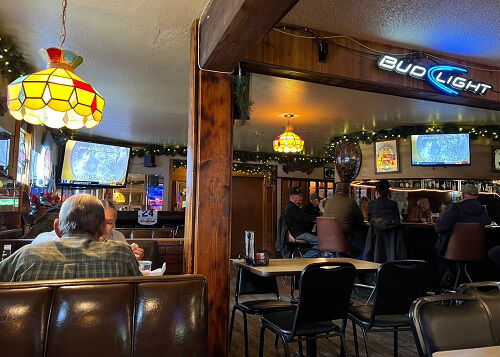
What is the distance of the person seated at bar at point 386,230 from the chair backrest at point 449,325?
3.75 metres

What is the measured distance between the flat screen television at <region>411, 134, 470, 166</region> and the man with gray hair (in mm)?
6539

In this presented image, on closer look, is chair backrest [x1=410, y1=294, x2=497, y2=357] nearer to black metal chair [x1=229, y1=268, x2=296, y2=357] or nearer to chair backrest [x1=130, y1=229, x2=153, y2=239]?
black metal chair [x1=229, y1=268, x2=296, y2=357]

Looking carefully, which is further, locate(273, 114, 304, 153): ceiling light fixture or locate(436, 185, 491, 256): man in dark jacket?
locate(273, 114, 304, 153): ceiling light fixture

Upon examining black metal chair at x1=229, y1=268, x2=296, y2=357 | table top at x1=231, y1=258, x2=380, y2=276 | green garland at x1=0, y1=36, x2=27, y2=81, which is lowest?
black metal chair at x1=229, y1=268, x2=296, y2=357

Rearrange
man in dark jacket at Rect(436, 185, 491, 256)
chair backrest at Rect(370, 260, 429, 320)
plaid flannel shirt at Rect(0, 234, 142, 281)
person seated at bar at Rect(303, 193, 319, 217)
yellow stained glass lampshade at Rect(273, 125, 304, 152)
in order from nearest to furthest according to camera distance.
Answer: plaid flannel shirt at Rect(0, 234, 142, 281) < chair backrest at Rect(370, 260, 429, 320) < man in dark jacket at Rect(436, 185, 491, 256) < yellow stained glass lampshade at Rect(273, 125, 304, 152) < person seated at bar at Rect(303, 193, 319, 217)

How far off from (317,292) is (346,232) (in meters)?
3.19

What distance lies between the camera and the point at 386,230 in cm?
525

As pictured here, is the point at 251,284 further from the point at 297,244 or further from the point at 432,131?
the point at 432,131

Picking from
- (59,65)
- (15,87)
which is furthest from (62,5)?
(15,87)

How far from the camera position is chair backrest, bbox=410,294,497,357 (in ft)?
4.59

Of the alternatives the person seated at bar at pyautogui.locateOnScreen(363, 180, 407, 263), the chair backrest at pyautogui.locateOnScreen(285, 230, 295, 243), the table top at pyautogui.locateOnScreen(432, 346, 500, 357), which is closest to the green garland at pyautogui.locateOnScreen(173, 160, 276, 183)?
the chair backrest at pyautogui.locateOnScreen(285, 230, 295, 243)

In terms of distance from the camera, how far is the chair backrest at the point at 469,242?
15.7 ft

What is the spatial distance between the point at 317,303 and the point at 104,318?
150 centimetres

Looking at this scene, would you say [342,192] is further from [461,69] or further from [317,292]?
[317,292]
